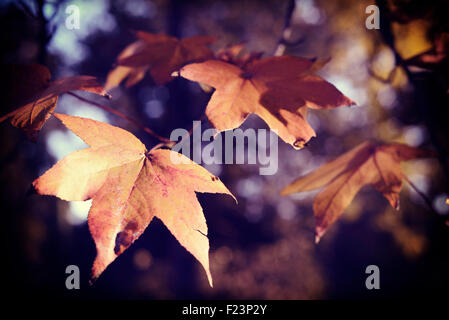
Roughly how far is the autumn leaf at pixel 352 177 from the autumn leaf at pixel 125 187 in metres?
0.43

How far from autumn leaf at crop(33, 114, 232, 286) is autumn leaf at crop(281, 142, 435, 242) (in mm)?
428

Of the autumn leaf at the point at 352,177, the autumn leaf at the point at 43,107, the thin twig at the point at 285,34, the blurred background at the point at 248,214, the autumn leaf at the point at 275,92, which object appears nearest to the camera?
the autumn leaf at the point at 43,107

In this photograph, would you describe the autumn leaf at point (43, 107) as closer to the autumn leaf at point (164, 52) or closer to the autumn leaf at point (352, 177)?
the autumn leaf at point (164, 52)

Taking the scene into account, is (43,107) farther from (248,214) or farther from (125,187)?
(248,214)

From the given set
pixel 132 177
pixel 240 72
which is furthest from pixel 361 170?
pixel 132 177

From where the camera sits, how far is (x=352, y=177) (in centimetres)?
101

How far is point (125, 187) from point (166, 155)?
15 centimetres

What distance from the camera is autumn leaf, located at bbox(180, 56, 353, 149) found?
0.69 metres

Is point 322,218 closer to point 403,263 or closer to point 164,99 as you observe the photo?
point 164,99

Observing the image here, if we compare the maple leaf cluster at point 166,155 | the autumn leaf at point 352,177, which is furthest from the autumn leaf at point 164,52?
the autumn leaf at point 352,177

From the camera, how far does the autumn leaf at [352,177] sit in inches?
35.1

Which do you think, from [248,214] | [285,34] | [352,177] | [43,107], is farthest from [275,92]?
[248,214]

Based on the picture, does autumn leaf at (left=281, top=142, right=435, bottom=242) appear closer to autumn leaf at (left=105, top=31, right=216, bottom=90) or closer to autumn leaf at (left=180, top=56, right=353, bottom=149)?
autumn leaf at (left=180, top=56, right=353, bottom=149)

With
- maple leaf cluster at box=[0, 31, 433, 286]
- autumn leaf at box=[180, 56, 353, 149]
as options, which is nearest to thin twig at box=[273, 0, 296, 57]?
maple leaf cluster at box=[0, 31, 433, 286]
